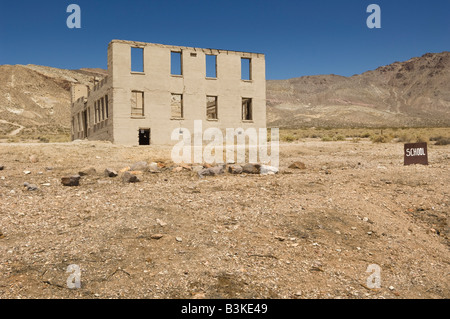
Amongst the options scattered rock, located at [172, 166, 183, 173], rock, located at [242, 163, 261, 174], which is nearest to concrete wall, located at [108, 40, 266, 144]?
scattered rock, located at [172, 166, 183, 173]

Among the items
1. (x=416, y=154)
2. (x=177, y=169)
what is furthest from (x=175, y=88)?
(x=416, y=154)

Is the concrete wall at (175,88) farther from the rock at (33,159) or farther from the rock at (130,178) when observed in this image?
the rock at (130,178)

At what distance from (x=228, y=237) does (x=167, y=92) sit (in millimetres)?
16519

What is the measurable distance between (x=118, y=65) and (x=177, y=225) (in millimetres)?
15896

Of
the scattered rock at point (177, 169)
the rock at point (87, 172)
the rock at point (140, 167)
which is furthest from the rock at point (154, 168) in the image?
the rock at point (87, 172)

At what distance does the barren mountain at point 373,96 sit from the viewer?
100688 millimetres

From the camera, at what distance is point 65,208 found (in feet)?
22.3

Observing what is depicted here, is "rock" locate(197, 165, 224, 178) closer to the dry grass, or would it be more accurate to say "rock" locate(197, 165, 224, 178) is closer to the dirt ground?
the dirt ground

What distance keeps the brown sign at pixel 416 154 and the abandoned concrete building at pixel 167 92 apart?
12.2 meters

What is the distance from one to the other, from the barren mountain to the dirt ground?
8577cm

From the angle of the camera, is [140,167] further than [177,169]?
No

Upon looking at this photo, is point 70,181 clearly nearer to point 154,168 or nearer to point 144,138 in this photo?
point 154,168

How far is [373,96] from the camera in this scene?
149000mm

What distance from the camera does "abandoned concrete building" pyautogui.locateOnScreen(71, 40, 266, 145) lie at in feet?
65.4
